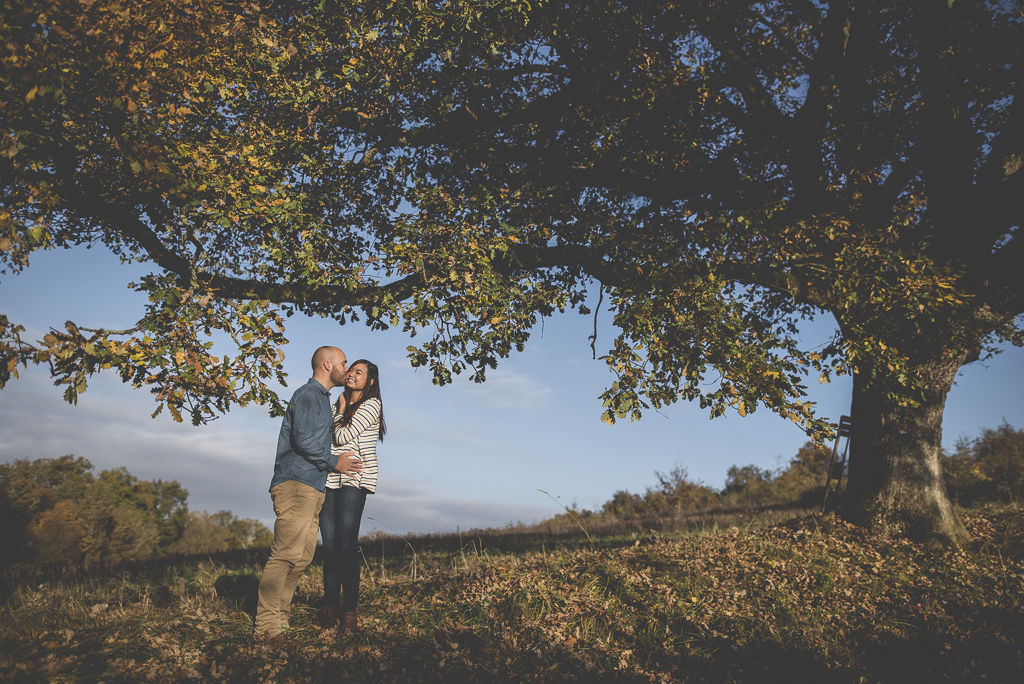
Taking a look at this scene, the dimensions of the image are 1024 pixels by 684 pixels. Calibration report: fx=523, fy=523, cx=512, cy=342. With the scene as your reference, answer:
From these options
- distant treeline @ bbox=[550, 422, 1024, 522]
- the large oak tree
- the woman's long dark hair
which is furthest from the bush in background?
the woman's long dark hair

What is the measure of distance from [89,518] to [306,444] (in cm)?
4830

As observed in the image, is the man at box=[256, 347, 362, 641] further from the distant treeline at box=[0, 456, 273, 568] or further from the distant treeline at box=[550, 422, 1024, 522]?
the distant treeline at box=[0, 456, 273, 568]

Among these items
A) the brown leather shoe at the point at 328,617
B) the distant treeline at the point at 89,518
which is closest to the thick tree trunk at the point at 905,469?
the brown leather shoe at the point at 328,617

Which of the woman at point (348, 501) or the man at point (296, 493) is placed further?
the woman at point (348, 501)

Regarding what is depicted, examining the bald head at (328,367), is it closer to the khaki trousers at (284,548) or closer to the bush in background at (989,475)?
the khaki trousers at (284,548)

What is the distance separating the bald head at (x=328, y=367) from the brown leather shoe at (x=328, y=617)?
6.85ft

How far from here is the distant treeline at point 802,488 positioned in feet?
48.8

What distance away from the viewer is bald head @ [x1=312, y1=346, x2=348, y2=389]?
509 cm

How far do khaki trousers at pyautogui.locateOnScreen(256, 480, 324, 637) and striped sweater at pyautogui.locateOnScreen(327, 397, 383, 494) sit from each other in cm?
29

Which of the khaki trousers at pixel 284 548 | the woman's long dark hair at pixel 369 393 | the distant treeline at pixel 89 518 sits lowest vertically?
the distant treeline at pixel 89 518

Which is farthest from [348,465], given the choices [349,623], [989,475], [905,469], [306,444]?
[989,475]

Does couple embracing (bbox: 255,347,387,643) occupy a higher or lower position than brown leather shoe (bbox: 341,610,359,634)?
higher

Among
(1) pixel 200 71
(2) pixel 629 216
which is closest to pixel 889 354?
(2) pixel 629 216

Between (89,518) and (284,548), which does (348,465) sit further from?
(89,518)
